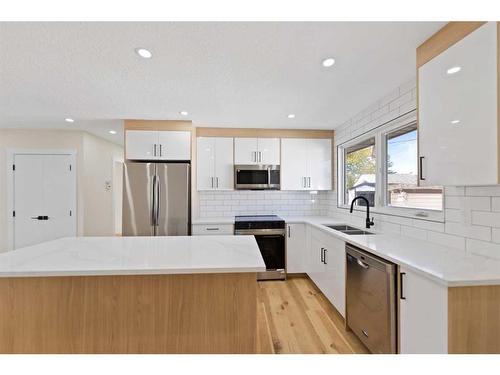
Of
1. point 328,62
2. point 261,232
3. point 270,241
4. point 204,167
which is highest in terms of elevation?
point 328,62

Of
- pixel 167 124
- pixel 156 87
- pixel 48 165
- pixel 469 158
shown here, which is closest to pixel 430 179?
pixel 469 158

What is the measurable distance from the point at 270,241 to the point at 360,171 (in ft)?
5.27

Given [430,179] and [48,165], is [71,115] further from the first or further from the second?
[430,179]

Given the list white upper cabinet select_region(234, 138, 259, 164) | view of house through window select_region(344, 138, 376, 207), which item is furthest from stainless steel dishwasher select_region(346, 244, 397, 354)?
white upper cabinet select_region(234, 138, 259, 164)

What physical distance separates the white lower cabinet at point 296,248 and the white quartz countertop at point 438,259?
53.4 inches

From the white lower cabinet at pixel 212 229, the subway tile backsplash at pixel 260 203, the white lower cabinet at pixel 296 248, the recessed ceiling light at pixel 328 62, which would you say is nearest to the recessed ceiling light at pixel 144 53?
the recessed ceiling light at pixel 328 62

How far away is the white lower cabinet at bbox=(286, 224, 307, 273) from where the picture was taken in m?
3.34

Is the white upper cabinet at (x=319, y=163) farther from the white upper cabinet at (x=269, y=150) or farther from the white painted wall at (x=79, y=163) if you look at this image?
the white painted wall at (x=79, y=163)

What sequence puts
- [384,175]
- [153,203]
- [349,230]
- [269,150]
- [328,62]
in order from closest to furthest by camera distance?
[328,62]
[384,175]
[349,230]
[153,203]
[269,150]

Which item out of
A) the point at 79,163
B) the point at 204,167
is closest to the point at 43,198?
the point at 79,163

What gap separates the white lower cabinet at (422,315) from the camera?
1.15 metres

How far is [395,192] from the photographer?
2.36m

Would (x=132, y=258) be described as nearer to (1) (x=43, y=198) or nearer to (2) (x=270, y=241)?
(2) (x=270, y=241)

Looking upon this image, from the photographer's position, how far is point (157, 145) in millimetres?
3197
